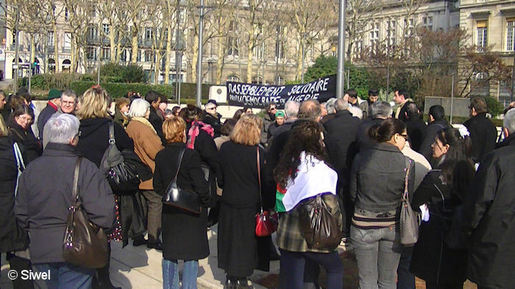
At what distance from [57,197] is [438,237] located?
3.17 metres

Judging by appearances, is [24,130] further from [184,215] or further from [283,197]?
Answer: [283,197]

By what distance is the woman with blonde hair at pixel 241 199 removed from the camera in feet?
20.9

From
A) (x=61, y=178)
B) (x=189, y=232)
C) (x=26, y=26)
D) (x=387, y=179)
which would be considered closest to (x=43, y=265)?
(x=61, y=178)

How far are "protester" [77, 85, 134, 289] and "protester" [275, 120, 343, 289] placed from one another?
208 cm

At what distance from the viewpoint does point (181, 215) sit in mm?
6148

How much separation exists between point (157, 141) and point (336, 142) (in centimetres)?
235

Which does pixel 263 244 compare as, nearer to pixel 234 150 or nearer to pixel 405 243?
pixel 234 150

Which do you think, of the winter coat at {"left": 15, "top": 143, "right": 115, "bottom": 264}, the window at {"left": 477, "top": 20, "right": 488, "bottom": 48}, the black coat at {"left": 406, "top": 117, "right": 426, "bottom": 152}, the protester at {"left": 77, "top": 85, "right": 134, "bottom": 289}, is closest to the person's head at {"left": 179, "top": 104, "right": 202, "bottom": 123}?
the protester at {"left": 77, "top": 85, "right": 134, "bottom": 289}

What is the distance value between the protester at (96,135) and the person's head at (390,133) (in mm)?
2755

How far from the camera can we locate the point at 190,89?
145ft

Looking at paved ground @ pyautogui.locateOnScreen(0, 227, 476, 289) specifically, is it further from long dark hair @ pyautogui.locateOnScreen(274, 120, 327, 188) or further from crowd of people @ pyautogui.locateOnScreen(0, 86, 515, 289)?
long dark hair @ pyautogui.locateOnScreen(274, 120, 327, 188)

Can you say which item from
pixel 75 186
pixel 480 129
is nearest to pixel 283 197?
pixel 75 186

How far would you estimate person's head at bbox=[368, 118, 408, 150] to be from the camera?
5.50 meters

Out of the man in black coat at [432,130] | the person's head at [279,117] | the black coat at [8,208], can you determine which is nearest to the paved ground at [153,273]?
the man in black coat at [432,130]
